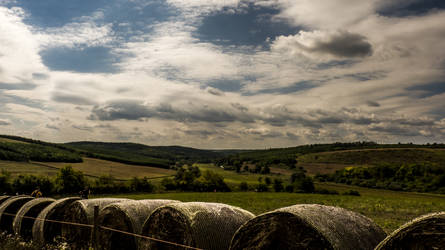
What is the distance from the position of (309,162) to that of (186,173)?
77837mm

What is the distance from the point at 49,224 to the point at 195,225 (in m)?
7.57

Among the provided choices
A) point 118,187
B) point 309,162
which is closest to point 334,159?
point 309,162

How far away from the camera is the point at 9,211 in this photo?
14.7 metres

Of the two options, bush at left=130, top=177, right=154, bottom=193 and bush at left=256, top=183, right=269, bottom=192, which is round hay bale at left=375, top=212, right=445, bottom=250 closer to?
bush at left=130, top=177, right=154, bottom=193

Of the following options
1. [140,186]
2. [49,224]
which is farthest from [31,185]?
[49,224]

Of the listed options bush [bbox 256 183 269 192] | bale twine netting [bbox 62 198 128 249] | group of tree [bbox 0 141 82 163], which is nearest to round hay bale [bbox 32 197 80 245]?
bale twine netting [bbox 62 198 128 249]

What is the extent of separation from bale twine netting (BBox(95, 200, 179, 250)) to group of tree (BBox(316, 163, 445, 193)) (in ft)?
311

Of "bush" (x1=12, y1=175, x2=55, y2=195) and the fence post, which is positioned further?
"bush" (x1=12, y1=175, x2=55, y2=195)

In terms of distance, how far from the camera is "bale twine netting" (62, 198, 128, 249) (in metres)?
11.4

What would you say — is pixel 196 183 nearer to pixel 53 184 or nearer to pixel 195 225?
pixel 53 184

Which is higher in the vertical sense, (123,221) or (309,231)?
(309,231)

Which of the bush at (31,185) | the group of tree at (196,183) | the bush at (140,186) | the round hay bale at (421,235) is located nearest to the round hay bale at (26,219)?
the round hay bale at (421,235)

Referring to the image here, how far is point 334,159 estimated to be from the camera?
14575 centimetres

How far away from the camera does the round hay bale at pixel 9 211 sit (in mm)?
14578
